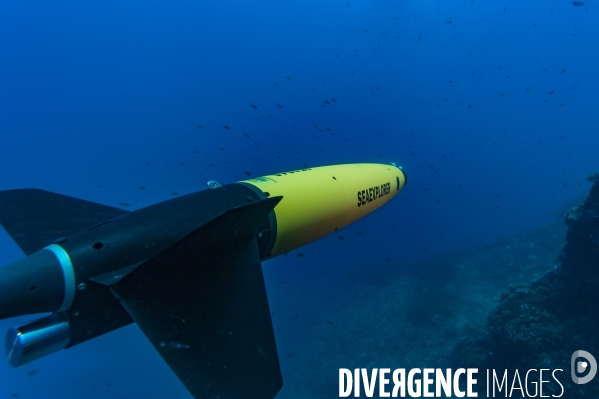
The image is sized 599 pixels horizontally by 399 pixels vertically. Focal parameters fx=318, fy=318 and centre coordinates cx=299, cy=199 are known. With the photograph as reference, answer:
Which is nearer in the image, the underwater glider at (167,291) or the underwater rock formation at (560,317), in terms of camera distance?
the underwater glider at (167,291)

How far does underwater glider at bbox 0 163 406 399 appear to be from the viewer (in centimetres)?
210

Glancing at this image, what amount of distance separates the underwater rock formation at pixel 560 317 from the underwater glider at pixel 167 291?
863cm

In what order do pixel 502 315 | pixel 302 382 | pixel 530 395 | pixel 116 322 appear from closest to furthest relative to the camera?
pixel 116 322, pixel 530 395, pixel 502 315, pixel 302 382

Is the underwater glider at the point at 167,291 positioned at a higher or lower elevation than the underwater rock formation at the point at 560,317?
lower

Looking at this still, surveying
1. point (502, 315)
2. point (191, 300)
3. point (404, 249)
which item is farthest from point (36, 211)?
point (404, 249)

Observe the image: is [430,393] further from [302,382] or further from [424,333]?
[302,382]

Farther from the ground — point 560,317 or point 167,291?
point 560,317

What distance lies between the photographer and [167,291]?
2207 mm

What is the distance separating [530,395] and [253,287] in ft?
30.2

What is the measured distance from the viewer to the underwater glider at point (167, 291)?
82.7 inches

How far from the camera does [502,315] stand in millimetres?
9086

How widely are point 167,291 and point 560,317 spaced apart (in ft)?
32.8

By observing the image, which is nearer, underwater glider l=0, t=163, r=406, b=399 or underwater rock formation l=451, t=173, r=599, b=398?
underwater glider l=0, t=163, r=406, b=399

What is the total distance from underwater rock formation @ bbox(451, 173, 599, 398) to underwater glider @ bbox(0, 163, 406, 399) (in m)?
8.63
